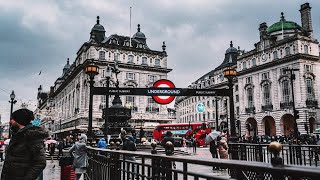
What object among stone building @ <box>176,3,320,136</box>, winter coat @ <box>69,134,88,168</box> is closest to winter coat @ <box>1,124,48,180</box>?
winter coat @ <box>69,134,88,168</box>

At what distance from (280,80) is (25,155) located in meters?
56.4

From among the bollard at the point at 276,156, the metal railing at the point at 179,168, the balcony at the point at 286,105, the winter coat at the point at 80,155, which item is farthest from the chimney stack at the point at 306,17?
the bollard at the point at 276,156

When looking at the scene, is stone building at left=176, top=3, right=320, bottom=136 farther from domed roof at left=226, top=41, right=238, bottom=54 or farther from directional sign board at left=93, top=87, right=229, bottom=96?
directional sign board at left=93, top=87, right=229, bottom=96

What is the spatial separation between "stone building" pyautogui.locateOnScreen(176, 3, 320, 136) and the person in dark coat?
4509 cm

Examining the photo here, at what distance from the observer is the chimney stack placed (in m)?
57.8

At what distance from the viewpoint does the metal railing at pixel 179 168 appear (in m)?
2.09

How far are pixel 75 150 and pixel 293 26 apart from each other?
60459mm

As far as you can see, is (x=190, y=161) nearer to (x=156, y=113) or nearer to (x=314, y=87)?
(x=314, y=87)

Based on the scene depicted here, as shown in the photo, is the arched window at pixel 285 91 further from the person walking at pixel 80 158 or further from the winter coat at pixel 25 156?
the winter coat at pixel 25 156

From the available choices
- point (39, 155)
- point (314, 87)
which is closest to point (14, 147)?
point (39, 155)

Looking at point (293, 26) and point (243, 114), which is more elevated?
point (293, 26)

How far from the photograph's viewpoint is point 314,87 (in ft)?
176

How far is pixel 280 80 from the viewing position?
183 ft

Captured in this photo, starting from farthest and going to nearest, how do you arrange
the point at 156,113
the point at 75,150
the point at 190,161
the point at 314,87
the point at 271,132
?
the point at 156,113 < the point at 271,132 < the point at 314,87 < the point at 75,150 < the point at 190,161
